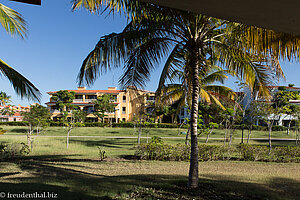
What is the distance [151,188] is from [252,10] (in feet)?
13.6

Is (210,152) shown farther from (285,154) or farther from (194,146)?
(194,146)

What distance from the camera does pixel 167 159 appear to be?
10562mm

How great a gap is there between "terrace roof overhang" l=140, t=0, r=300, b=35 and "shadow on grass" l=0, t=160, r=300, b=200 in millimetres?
3561

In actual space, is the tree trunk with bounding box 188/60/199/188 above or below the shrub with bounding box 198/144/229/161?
above

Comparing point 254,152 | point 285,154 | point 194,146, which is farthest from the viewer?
point 285,154

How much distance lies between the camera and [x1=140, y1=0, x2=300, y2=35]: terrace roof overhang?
2.24m

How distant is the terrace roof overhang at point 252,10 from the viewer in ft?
7.35

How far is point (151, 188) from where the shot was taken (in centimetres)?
520

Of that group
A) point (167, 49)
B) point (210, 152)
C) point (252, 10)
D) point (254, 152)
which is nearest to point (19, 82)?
point (167, 49)

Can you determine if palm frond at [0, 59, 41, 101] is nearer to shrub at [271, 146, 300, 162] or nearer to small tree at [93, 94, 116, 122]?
shrub at [271, 146, 300, 162]

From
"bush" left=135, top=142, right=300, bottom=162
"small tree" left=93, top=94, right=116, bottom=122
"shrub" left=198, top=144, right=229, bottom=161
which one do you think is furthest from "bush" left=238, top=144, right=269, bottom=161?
"small tree" left=93, top=94, right=116, bottom=122

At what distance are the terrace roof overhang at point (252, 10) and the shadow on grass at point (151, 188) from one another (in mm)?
3561

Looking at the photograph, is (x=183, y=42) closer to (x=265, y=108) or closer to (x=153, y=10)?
(x=153, y=10)

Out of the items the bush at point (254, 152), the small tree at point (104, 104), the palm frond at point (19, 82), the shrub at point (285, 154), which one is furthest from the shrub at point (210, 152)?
the small tree at point (104, 104)
